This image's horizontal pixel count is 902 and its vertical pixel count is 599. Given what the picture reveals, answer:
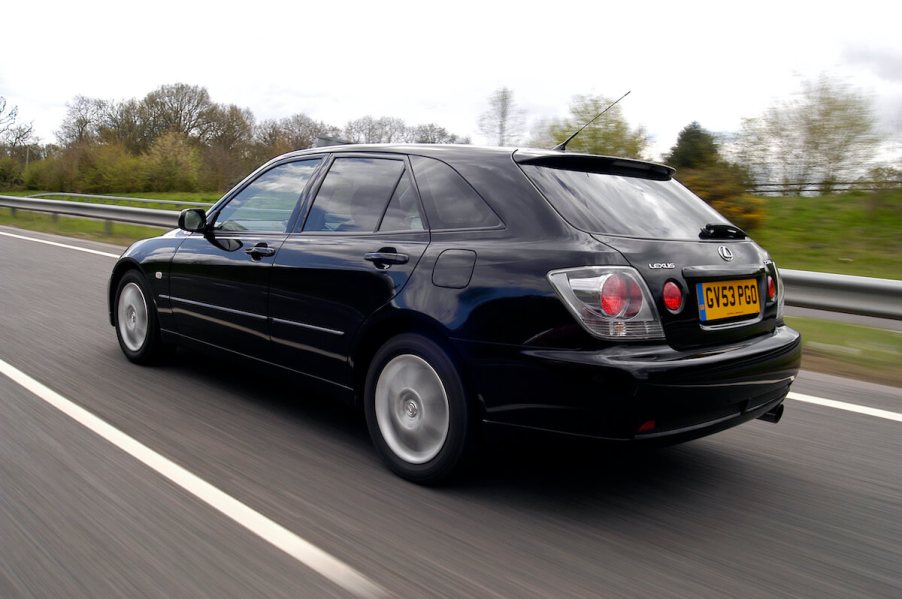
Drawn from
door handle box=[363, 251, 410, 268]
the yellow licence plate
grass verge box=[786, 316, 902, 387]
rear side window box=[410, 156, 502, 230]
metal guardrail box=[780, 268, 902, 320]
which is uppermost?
rear side window box=[410, 156, 502, 230]

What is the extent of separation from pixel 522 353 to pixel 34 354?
427 cm

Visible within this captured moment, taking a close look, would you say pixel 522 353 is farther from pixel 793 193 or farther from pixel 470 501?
pixel 793 193

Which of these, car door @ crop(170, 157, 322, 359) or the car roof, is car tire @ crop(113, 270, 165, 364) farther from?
the car roof

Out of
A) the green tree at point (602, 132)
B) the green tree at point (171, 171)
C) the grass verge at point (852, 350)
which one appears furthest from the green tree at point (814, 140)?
the green tree at point (171, 171)

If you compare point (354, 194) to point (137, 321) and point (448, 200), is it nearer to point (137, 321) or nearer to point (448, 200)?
point (448, 200)

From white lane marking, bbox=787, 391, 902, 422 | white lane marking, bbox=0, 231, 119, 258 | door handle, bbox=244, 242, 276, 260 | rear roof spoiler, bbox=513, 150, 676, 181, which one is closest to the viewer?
rear roof spoiler, bbox=513, 150, 676, 181

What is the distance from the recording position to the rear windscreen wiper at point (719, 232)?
378 cm

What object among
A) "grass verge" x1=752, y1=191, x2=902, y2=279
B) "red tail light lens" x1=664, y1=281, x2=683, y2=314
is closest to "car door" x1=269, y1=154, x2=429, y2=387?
"red tail light lens" x1=664, y1=281, x2=683, y2=314

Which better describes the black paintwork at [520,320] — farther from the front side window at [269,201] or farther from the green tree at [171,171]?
the green tree at [171,171]

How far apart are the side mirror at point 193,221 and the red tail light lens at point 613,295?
3.02 meters

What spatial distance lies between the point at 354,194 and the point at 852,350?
4.69 m

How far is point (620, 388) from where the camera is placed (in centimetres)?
308

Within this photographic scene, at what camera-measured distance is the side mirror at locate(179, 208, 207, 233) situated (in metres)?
5.22

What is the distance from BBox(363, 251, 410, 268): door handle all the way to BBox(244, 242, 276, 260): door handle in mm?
834
